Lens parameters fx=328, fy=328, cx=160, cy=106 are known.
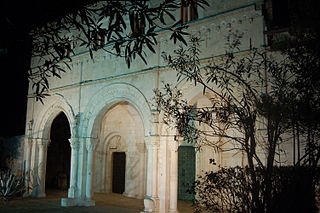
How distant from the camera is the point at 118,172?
53.5ft

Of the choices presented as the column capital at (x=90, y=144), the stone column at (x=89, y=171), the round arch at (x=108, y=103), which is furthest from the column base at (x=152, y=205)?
the column capital at (x=90, y=144)

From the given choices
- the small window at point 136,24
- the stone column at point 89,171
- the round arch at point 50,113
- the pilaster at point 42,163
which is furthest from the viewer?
the pilaster at point 42,163

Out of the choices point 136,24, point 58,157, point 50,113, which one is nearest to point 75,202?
point 50,113

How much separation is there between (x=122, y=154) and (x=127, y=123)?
1604mm

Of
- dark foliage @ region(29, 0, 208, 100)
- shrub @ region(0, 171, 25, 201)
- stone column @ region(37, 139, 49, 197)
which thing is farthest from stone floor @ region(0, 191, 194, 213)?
dark foliage @ region(29, 0, 208, 100)

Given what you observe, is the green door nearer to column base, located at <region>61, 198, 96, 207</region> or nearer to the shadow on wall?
column base, located at <region>61, 198, 96, 207</region>

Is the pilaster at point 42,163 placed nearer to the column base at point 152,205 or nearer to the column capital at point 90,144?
the column capital at point 90,144

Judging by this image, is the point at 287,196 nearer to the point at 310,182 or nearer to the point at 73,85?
the point at 310,182

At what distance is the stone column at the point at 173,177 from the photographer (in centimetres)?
969

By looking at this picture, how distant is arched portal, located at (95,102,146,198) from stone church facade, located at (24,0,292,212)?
4cm

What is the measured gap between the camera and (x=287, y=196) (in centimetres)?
448

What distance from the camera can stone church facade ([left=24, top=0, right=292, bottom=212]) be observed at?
31.3 ft

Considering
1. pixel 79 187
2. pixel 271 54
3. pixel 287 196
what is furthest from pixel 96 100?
pixel 287 196

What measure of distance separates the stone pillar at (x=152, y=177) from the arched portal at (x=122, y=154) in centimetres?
459
